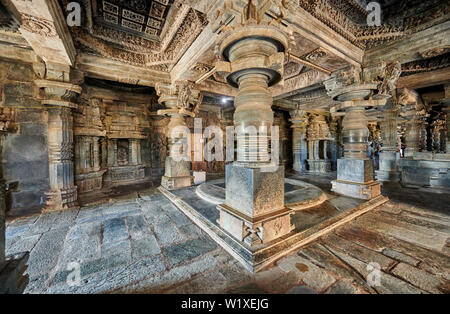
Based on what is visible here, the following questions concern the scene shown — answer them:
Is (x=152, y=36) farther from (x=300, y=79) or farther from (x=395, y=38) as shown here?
(x=395, y=38)

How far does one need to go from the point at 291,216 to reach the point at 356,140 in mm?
3014

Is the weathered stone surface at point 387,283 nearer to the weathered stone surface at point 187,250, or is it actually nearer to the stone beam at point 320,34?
the weathered stone surface at point 187,250

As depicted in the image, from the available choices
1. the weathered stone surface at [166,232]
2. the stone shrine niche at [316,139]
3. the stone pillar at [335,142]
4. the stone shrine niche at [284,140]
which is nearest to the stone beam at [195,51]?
the weathered stone surface at [166,232]

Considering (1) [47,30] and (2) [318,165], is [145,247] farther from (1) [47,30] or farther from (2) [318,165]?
(2) [318,165]

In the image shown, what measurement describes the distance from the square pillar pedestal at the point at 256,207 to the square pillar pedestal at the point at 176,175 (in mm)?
3274

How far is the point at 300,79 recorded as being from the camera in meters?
5.54

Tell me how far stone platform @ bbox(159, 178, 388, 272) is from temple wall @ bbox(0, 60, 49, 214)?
3085mm

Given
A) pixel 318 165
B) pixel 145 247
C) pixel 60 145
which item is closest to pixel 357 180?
pixel 145 247

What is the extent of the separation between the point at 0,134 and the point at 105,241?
12.8 feet

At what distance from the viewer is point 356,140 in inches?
173

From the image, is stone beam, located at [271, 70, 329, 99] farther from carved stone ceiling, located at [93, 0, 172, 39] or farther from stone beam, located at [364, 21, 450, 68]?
carved stone ceiling, located at [93, 0, 172, 39]

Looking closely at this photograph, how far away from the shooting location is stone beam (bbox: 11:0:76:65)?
2418 millimetres

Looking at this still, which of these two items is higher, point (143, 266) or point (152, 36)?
point (152, 36)
